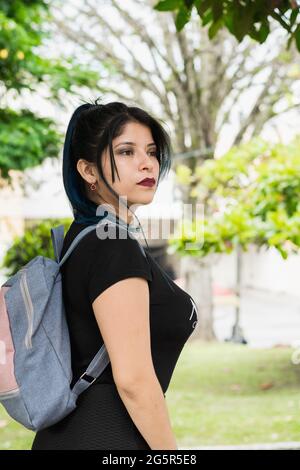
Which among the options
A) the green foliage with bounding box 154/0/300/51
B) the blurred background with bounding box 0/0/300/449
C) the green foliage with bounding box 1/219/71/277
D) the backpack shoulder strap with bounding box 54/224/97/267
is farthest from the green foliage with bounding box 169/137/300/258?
the backpack shoulder strap with bounding box 54/224/97/267

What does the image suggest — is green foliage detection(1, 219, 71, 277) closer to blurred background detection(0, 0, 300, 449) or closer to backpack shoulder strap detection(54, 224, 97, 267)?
blurred background detection(0, 0, 300, 449)

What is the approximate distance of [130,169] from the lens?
1549 millimetres

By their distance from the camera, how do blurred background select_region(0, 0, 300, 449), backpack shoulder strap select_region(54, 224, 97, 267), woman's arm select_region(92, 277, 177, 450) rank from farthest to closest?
1. blurred background select_region(0, 0, 300, 449)
2. backpack shoulder strap select_region(54, 224, 97, 267)
3. woman's arm select_region(92, 277, 177, 450)

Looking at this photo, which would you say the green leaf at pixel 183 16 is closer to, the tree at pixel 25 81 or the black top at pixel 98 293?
the black top at pixel 98 293

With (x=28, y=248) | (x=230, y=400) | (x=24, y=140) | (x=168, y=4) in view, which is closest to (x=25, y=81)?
(x=24, y=140)

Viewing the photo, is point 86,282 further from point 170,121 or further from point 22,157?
point 170,121

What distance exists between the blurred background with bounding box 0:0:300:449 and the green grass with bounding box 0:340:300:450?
0.06ft

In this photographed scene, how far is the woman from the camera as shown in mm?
1364

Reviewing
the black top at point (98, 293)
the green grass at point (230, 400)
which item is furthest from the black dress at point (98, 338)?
the green grass at point (230, 400)

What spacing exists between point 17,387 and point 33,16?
6.34m

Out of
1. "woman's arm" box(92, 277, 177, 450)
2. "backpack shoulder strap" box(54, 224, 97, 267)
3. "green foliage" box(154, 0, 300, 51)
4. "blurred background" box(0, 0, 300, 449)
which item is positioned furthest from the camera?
"blurred background" box(0, 0, 300, 449)

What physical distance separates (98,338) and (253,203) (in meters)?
4.67

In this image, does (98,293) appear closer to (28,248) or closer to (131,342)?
(131,342)

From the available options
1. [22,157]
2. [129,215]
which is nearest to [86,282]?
[129,215]
